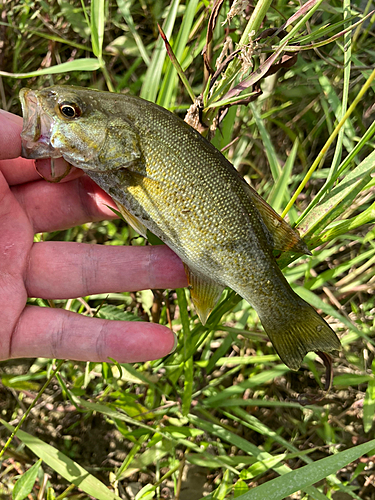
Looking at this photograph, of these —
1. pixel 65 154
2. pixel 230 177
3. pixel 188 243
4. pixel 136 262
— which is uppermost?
pixel 230 177

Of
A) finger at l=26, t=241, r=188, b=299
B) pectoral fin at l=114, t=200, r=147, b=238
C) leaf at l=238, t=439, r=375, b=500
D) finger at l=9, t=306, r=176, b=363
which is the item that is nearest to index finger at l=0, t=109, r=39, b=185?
finger at l=26, t=241, r=188, b=299

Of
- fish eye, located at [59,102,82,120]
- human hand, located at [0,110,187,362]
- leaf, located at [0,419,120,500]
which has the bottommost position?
leaf, located at [0,419,120,500]

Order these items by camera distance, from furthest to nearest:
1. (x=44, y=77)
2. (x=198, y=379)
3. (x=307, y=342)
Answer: (x=44, y=77)
(x=198, y=379)
(x=307, y=342)

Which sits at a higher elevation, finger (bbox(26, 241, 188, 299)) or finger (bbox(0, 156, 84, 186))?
finger (bbox(0, 156, 84, 186))

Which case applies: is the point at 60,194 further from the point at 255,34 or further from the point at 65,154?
the point at 255,34

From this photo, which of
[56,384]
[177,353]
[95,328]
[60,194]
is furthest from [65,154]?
[56,384]

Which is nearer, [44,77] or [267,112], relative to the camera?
[267,112]

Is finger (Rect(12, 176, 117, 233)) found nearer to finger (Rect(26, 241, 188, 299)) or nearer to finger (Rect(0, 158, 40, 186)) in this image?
finger (Rect(0, 158, 40, 186))

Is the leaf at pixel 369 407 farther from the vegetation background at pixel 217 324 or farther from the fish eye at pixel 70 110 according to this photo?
the fish eye at pixel 70 110
